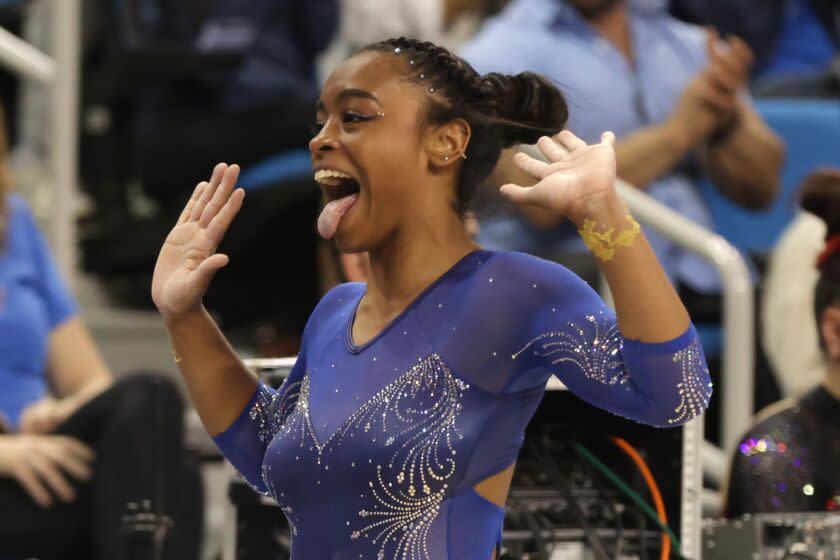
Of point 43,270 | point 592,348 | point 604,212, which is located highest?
point 43,270

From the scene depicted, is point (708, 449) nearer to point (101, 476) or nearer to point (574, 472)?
point (574, 472)

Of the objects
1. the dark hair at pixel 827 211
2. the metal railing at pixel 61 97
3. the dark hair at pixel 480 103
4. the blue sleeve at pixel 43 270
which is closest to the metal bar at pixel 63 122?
the metal railing at pixel 61 97

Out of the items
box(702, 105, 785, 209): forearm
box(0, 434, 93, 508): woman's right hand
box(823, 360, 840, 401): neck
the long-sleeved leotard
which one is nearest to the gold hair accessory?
the long-sleeved leotard

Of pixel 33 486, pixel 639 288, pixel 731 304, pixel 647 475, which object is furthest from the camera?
pixel 731 304

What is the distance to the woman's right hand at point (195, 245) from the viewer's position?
179cm

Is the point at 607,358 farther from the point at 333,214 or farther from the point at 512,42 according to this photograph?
the point at 512,42

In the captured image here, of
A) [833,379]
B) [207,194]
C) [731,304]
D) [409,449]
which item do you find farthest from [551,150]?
[731,304]

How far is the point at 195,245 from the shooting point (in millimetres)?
1813

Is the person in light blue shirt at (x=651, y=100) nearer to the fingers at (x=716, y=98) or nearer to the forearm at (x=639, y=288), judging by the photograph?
the fingers at (x=716, y=98)

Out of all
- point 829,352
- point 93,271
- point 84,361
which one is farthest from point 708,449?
point 93,271

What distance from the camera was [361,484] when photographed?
5.43ft

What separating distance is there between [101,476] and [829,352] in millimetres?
1260

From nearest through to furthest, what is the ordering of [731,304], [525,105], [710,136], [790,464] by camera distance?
[525,105], [790,464], [731,304], [710,136]

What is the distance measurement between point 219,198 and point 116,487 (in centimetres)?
96
